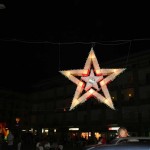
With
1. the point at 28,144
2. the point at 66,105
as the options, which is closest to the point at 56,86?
the point at 66,105

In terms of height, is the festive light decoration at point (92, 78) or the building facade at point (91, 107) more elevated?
the building facade at point (91, 107)

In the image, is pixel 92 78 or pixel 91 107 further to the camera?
pixel 91 107

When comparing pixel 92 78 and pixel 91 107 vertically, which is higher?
pixel 91 107

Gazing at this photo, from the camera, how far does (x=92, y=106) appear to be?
196 ft

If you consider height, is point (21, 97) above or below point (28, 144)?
above

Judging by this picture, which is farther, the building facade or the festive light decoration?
the building facade

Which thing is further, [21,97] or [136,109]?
[21,97]

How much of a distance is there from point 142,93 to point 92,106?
11.8 meters

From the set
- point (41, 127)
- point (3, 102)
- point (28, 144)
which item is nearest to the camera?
point (28, 144)

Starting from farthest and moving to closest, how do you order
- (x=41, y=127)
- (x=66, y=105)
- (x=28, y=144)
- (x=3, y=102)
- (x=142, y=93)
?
(x=3, y=102) → (x=41, y=127) → (x=66, y=105) → (x=142, y=93) → (x=28, y=144)

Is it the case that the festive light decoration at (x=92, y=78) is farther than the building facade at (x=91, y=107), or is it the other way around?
the building facade at (x=91, y=107)

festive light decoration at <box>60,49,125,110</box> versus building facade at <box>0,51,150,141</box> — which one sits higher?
building facade at <box>0,51,150,141</box>

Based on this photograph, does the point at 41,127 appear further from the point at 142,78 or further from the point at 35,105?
the point at 142,78

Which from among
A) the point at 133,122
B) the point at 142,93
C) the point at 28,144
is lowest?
the point at 28,144
